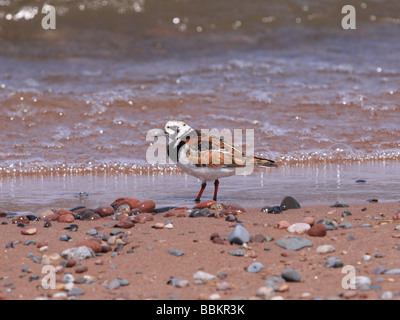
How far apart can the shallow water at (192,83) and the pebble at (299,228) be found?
1775 mm

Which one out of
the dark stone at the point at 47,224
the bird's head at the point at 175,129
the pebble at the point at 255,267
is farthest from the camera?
the bird's head at the point at 175,129

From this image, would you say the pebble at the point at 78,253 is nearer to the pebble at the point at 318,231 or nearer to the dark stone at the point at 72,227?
the dark stone at the point at 72,227

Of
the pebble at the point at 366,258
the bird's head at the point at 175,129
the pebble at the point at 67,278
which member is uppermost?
the bird's head at the point at 175,129

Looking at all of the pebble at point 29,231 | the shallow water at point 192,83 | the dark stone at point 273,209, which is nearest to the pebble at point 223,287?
the pebble at point 29,231

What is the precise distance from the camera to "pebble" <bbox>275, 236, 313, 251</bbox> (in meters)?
4.46

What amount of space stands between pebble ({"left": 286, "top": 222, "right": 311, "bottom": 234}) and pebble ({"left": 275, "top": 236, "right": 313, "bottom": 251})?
29cm

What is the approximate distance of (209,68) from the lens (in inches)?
525

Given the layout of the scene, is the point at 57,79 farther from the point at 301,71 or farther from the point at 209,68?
the point at 301,71

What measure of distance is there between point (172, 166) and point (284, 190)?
201 cm

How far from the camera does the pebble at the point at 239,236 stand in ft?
14.9

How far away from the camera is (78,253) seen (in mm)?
4293

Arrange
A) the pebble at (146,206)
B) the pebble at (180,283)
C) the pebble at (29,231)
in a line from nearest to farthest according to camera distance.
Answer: the pebble at (180,283), the pebble at (29,231), the pebble at (146,206)

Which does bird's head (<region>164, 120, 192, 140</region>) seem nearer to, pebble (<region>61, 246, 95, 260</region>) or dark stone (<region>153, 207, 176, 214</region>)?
dark stone (<region>153, 207, 176, 214</region>)

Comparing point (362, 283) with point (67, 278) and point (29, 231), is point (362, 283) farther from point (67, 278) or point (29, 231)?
point (29, 231)
